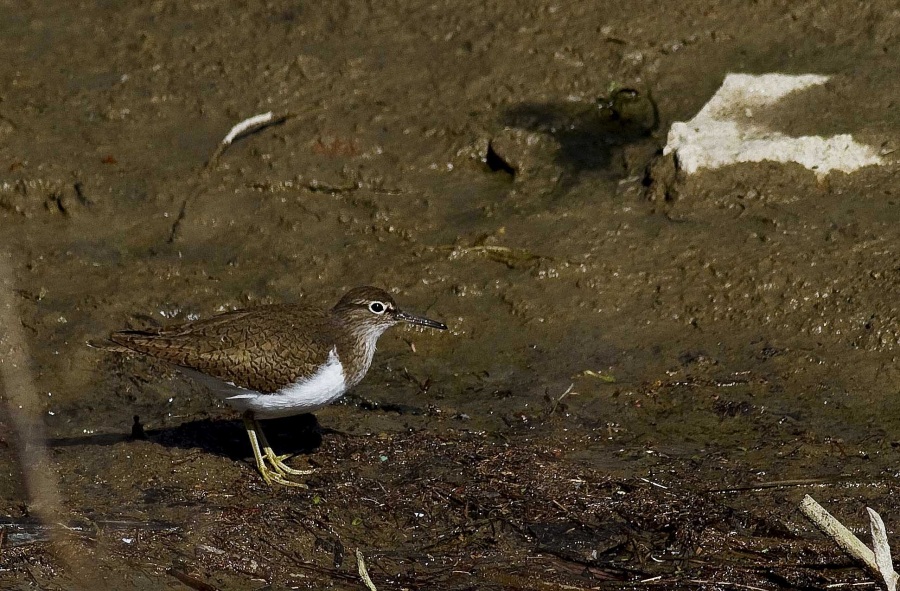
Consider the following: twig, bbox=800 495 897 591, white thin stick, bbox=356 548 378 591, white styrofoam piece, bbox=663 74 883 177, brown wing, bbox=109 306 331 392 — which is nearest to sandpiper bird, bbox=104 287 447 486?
brown wing, bbox=109 306 331 392

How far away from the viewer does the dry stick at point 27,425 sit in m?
6.71

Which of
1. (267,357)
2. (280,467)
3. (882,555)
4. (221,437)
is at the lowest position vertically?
(882,555)

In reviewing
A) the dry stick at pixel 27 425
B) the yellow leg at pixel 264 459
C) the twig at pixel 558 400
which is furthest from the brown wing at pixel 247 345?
the twig at pixel 558 400

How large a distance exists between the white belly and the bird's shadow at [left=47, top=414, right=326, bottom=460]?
486mm

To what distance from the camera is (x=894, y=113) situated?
30.8 ft

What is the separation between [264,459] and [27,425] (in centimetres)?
159

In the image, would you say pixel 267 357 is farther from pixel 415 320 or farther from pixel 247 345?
pixel 415 320

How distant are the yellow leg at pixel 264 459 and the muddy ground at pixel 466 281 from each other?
11cm

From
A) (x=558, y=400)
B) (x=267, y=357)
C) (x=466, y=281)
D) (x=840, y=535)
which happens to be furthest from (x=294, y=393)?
(x=840, y=535)

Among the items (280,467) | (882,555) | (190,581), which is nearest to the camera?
(882,555)

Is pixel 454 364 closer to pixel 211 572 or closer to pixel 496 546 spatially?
pixel 496 546

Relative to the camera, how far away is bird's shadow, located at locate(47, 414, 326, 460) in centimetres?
788

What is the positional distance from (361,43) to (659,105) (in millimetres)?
2724

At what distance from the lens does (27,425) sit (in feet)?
26.8
